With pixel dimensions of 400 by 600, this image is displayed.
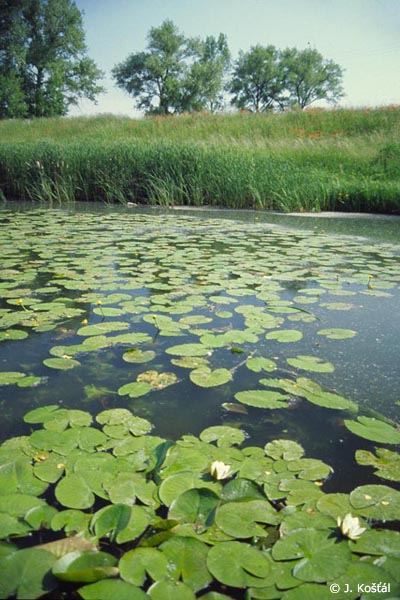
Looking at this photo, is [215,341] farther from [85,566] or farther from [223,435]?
[85,566]

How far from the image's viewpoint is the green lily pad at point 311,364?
4.33 feet

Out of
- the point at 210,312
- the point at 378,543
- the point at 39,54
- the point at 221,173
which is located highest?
the point at 39,54

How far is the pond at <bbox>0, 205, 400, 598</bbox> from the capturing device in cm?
106

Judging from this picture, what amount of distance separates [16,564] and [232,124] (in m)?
11.2

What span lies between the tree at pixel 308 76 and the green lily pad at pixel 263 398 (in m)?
33.1

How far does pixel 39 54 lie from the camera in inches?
896

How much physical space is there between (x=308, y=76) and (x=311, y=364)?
116 feet

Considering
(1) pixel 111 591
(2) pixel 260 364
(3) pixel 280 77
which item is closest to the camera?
(1) pixel 111 591

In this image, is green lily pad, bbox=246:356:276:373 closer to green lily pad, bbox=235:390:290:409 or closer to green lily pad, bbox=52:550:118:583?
green lily pad, bbox=235:390:290:409

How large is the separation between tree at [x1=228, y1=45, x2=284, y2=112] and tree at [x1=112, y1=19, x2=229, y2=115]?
362 centimetres

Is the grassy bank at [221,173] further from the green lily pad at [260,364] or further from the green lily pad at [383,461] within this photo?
the green lily pad at [383,461]

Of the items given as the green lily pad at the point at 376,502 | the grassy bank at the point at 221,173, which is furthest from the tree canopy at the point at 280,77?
the green lily pad at the point at 376,502

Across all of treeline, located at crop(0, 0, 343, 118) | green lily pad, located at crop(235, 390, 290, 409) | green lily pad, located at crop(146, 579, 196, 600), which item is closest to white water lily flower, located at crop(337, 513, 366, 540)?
green lily pad, located at crop(146, 579, 196, 600)

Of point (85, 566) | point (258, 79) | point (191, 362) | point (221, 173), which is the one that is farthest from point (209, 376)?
point (258, 79)
